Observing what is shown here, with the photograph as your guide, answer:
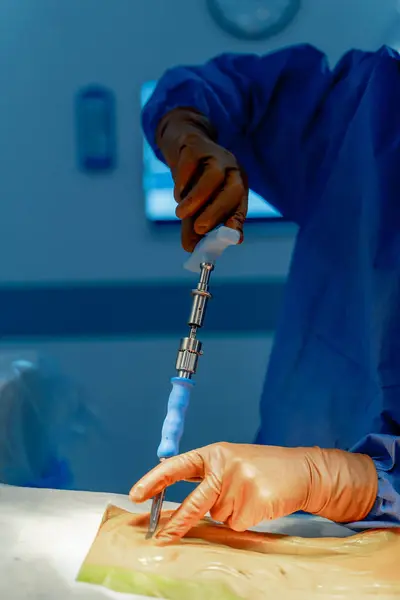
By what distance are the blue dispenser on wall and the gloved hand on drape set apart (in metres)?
0.56

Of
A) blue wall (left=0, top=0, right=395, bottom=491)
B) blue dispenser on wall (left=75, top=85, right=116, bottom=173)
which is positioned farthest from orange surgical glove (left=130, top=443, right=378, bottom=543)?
blue dispenser on wall (left=75, top=85, right=116, bottom=173)

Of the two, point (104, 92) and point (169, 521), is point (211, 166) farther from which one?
point (104, 92)

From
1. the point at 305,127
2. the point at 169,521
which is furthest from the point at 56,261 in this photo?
the point at 169,521

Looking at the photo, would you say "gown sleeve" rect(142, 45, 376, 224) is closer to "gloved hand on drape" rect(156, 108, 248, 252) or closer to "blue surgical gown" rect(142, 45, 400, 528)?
"blue surgical gown" rect(142, 45, 400, 528)

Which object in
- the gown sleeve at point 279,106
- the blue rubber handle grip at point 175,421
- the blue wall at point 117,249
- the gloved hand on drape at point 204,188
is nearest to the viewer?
the blue rubber handle grip at point 175,421

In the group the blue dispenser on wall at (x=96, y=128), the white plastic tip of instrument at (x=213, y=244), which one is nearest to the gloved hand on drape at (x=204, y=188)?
the white plastic tip of instrument at (x=213, y=244)

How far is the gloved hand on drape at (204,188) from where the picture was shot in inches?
34.9

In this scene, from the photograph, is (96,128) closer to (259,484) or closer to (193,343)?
(193,343)

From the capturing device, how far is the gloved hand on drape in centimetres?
89

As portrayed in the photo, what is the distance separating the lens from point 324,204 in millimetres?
1122

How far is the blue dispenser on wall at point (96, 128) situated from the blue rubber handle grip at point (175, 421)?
87 centimetres

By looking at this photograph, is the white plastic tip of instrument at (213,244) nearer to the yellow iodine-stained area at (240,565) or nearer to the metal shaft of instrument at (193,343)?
the metal shaft of instrument at (193,343)

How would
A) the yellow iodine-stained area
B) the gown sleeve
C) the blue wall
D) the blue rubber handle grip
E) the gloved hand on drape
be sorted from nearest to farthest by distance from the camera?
the yellow iodine-stained area, the blue rubber handle grip, the gloved hand on drape, the gown sleeve, the blue wall

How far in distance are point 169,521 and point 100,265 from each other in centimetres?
94
